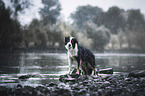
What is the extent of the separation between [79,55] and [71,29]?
53.7 m

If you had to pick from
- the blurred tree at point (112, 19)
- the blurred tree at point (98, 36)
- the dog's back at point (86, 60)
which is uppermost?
the blurred tree at point (112, 19)

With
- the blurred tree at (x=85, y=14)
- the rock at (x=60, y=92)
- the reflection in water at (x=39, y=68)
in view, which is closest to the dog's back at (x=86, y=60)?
the reflection in water at (x=39, y=68)

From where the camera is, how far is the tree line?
5028 cm

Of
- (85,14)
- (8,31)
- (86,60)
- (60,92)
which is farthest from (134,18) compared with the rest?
(60,92)

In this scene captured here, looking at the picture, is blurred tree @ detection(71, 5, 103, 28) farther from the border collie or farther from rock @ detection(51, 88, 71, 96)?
rock @ detection(51, 88, 71, 96)

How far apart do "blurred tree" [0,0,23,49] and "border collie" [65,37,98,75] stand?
1554 inches

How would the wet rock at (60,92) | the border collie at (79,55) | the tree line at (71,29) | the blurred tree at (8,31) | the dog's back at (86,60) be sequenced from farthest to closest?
the tree line at (71,29) < the blurred tree at (8,31) < the dog's back at (86,60) < the border collie at (79,55) < the wet rock at (60,92)

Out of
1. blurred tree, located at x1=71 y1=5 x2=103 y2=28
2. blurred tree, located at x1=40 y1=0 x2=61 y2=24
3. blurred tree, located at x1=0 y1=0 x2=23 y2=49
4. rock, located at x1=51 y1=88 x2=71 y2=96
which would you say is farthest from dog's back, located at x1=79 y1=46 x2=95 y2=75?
blurred tree, located at x1=71 y1=5 x2=103 y2=28

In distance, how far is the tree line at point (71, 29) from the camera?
50.3 m

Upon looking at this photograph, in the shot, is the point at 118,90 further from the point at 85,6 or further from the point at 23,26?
the point at 85,6

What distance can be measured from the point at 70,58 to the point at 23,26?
45764 mm

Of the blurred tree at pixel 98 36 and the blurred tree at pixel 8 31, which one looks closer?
the blurred tree at pixel 8 31

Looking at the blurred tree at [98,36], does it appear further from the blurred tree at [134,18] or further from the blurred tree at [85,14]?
the blurred tree at [85,14]

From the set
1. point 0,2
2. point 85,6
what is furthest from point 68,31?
point 85,6
